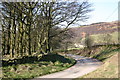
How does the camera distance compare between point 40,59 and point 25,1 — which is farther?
point 25,1

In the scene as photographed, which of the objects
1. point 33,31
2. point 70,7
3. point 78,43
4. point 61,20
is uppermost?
point 70,7

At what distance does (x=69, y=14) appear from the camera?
2667 centimetres

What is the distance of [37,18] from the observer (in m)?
25.2

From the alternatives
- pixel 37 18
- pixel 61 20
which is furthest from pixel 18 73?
pixel 61 20

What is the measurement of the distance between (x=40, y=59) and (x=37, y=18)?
7.68m

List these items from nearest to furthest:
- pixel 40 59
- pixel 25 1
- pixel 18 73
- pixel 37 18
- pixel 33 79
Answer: pixel 33 79 → pixel 18 73 → pixel 40 59 → pixel 25 1 → pixel 37 18

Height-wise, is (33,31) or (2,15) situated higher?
(2,15)

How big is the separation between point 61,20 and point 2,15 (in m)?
10.5

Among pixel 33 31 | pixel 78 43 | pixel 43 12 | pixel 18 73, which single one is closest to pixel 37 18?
pixel 43 12

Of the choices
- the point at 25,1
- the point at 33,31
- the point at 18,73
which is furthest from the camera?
the point at 33,31

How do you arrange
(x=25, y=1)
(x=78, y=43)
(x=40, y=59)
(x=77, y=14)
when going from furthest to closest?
1. (x=78, y=43)
2. (x=77, y=14)
3. (x=25, y=1)
4. (x=40, y=59)

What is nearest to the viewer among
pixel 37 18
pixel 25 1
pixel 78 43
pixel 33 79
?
pixel 33 79

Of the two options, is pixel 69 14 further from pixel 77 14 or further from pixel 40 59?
pixel 40 59

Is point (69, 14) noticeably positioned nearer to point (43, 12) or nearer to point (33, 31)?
point (43, 12)
